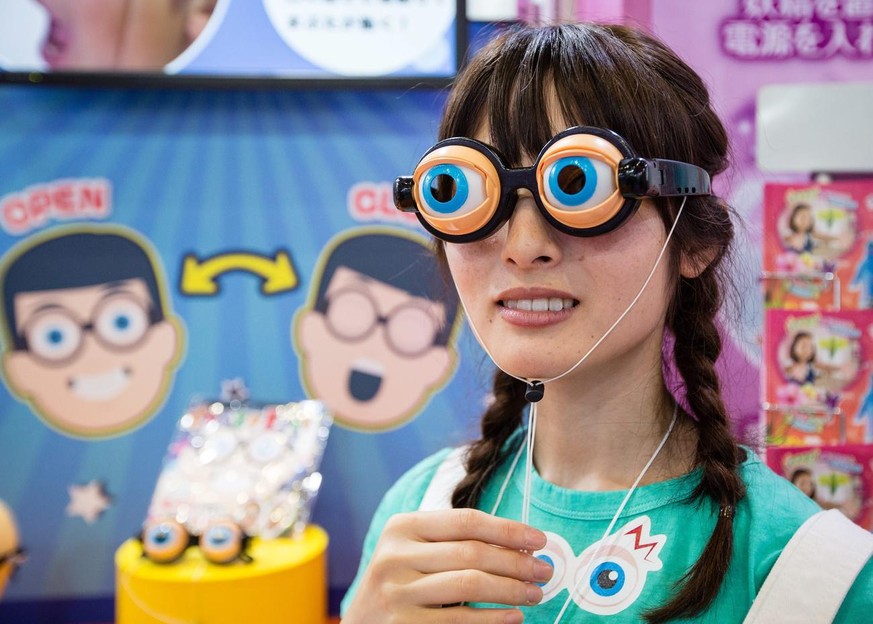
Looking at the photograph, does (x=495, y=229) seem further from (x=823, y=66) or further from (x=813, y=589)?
(x=823, y=66)

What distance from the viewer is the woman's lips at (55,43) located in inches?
80.8

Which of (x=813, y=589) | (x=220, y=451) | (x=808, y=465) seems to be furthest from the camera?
(x=220, y=451)

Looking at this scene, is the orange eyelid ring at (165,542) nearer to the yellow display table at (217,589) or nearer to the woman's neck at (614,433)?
the yellow display table at (217,589)

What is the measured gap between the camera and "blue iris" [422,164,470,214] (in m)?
0.71

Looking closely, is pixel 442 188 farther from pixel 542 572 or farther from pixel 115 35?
pixel 115 35

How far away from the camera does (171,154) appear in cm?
217

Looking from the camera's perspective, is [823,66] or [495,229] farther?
[823,66]

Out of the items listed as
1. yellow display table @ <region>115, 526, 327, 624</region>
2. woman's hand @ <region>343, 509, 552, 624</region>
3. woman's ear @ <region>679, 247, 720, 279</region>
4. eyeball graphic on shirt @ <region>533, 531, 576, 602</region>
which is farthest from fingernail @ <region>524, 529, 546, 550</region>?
yellow display table @ <region>115, 526, 327, 624</region>

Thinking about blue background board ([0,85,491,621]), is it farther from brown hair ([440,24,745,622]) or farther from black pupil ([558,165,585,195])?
black pupil ([558,165,585,195])

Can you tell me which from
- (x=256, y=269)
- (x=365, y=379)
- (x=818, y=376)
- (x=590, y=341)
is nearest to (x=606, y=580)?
(x=590, y=341)

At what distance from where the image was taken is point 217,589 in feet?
5.37

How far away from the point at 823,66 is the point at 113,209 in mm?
1795

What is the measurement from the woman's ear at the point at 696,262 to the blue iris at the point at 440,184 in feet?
0.81

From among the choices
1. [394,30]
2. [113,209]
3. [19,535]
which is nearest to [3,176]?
[113,209]
